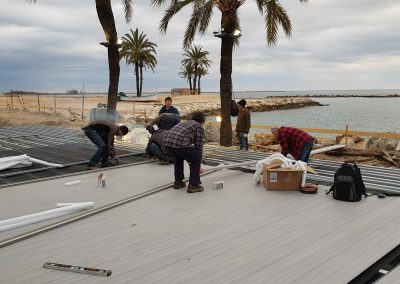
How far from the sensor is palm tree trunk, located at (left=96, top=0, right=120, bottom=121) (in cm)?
1627

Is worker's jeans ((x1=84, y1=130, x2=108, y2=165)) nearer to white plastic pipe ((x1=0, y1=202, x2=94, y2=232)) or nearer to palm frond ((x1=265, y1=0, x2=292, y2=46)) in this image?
white plastic pipe ((x1=0, y1=202, x2=94, y2=232))

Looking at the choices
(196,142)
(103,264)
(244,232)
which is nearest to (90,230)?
(103,264)

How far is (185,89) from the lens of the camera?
95000 millimetres

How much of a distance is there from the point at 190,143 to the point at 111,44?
11068mm

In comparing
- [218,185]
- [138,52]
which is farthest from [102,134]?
[138,52]

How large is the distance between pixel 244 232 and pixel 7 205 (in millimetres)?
4020

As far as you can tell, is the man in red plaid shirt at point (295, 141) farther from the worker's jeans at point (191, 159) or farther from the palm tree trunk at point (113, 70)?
the palm tree trunk at point (113, 70)

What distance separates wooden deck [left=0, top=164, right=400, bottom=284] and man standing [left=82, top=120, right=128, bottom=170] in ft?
6.02

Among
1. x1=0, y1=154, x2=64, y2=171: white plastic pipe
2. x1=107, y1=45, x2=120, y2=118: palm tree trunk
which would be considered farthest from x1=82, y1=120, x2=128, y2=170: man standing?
x1=107, y1=45, x2=120, y2=118: palm tree trunk

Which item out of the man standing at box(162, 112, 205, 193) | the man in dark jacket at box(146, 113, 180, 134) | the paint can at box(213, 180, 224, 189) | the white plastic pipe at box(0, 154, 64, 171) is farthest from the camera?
the man in dark jacket at box(146, 113, 180, 134)

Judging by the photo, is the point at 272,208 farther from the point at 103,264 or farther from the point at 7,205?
the point at 7,205

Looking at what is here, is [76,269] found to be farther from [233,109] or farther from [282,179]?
[233,109]

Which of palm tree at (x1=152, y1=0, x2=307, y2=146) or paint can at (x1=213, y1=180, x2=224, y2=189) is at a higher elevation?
palm tree at (x1=152, y1=0, x2=307, y2=146)

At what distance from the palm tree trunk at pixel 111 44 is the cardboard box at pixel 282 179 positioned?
11.4 meters
